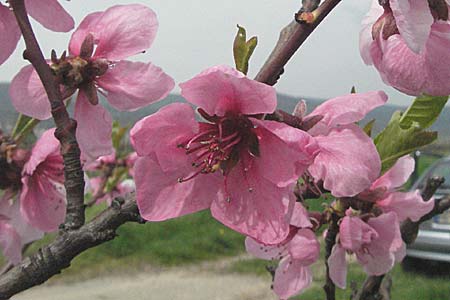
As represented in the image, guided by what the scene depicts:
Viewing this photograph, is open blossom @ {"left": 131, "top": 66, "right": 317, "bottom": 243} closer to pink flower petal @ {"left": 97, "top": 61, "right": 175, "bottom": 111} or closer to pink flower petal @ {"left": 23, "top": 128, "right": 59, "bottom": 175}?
pink flower petal @ {"left": 97, "top": 61, "right": 175, "bottom": 111}

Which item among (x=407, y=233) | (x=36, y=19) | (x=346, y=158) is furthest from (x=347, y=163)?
(x=407, y=233)

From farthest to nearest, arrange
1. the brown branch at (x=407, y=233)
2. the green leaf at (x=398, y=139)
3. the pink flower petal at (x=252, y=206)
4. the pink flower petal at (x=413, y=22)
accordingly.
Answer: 1. the brown branch at (x=407, y=233)
2. the green leaf at (x=398, y=139)
3. the pink flower petal at (x=252, y=206)
4. the pink flower petal at (x=413, y=22)

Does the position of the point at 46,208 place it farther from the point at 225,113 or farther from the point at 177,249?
the point at 177,249

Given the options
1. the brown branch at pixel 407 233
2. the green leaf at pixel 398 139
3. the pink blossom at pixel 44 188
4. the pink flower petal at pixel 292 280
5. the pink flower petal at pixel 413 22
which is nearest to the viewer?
the pink flower petal at pixel 413 22

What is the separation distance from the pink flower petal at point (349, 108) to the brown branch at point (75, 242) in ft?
0.75

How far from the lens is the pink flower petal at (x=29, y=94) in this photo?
0.79 metres

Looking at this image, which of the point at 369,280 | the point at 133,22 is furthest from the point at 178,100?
the point at 369,280

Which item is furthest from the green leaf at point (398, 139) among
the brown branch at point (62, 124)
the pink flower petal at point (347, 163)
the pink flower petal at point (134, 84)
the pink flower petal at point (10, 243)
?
the pink flower petal at point (10, 243)

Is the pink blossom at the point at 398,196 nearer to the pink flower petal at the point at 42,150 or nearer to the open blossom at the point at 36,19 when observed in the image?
the pink flower petal at the point at 42,150

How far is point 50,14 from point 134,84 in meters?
0.13

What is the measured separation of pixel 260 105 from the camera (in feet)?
2.15

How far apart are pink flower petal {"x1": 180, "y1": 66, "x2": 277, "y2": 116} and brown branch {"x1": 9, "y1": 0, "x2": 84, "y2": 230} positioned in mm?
127

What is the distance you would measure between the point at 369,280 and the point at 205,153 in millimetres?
730

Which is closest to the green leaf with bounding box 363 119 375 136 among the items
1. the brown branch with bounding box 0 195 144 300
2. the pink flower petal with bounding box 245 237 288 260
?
the pink flower petal with bounding box 245 237 288 260
